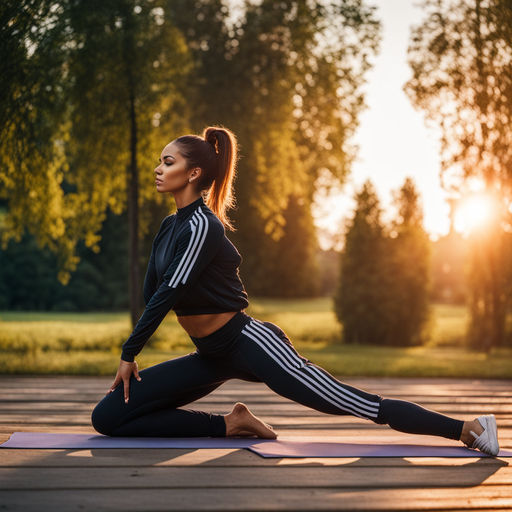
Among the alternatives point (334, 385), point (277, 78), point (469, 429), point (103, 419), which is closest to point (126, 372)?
point (103, 419)

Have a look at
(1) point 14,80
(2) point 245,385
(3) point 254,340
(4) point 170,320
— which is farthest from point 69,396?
(4) point 170,320

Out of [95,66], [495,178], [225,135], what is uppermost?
[95,66]

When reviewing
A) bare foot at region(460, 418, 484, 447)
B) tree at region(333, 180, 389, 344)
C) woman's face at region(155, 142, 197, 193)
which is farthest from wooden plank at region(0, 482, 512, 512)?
tree at region(333, 180, 389, 344)

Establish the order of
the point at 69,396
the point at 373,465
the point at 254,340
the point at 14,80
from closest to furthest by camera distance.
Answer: the point at 373,465, the point at 254,340, the point at 69,396, the point at 14,80

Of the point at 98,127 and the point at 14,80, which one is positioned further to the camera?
the point at 98,127

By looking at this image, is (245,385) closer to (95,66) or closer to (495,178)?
(95,66)

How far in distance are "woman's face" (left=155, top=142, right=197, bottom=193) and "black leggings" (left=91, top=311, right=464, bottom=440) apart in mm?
674

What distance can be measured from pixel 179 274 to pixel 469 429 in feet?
4.62

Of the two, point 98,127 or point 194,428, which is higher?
point 98,127

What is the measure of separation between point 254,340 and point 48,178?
19.8 ft

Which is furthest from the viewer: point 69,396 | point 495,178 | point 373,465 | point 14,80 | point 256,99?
point 256,99

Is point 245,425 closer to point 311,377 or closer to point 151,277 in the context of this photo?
point 311,377

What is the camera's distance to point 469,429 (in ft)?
10.2

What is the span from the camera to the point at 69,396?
500cm
